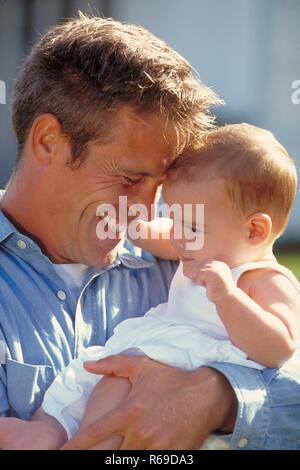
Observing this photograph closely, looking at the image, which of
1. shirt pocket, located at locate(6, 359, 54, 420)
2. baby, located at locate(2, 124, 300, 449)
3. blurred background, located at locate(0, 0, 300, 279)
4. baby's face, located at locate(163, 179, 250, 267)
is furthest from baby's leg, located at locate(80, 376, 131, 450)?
blurred background, located at locate(0, 0, 300, 279)

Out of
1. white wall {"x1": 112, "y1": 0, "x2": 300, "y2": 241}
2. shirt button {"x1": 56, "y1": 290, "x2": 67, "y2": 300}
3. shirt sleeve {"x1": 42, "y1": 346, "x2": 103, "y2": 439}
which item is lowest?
white wall {"x1": 112, "y1": 0, "x2": 300, "y2": 241}

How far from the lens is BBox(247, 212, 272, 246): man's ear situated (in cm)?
255

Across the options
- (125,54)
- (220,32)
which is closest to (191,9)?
(220,32)

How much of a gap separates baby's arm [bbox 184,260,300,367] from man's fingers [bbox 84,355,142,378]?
0.85 feet

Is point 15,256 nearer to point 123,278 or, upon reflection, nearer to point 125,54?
point 123,278

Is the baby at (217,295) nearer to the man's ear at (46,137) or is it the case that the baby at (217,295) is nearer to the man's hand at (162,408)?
the man's hand at (162,408)

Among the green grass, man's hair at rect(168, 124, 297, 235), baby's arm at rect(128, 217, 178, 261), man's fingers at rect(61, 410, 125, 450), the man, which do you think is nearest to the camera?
man's fingers at rect(61, 410, 125, 450)

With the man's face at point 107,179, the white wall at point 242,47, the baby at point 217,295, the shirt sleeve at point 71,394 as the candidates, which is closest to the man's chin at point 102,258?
the man's face at point 107,179

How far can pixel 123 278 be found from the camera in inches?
114

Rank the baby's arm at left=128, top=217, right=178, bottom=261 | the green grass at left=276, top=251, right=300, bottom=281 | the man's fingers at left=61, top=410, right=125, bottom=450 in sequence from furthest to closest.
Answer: the green grass at left=276, top=251, right=300, bottom=281
the baby's arm at left=128, top=217, right=178, bottom=261
the man's fingers at left=61, top=410, right=125, bottom=450

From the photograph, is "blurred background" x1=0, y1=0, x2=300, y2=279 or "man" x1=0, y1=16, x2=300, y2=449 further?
"blurred background" x1=0, y1=0, x2=300, y2=279

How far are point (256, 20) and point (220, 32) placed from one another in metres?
0.49

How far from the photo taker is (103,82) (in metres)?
2.70

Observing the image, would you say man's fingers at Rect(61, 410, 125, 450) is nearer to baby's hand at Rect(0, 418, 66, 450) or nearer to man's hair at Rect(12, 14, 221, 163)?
baby's hand at Rect(0, 418, 66, 450)
